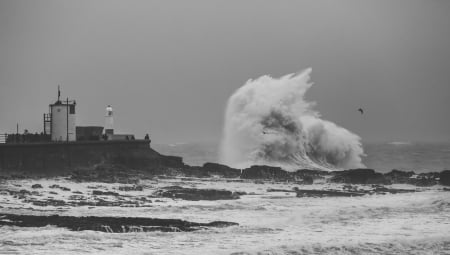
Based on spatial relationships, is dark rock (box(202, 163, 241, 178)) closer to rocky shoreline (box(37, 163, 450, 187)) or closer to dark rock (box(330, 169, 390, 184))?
rocky shoreline (box(37, 163, 450, 187))

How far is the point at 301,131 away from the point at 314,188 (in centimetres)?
1865

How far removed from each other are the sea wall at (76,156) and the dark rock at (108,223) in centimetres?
1058

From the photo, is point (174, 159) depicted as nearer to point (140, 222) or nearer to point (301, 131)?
point (301, 131)

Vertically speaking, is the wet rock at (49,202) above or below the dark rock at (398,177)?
below

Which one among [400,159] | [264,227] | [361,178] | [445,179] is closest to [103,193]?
[264,227]

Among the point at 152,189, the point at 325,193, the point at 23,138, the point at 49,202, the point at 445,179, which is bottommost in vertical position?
the point at 49,202

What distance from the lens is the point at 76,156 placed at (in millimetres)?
29359

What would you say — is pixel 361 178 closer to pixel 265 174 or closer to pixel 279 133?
pixel 265 174

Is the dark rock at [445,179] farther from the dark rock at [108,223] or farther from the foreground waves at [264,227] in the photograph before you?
the dark rock at [108,223]

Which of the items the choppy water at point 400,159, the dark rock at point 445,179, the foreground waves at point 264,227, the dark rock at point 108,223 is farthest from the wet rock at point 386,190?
the choppy water at point 400,159

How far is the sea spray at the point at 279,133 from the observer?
143 ft

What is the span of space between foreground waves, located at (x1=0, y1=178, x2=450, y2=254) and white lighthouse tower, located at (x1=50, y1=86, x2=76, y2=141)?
541cm

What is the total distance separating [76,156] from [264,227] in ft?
48.9

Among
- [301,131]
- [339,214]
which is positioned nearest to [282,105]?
[301,131]
